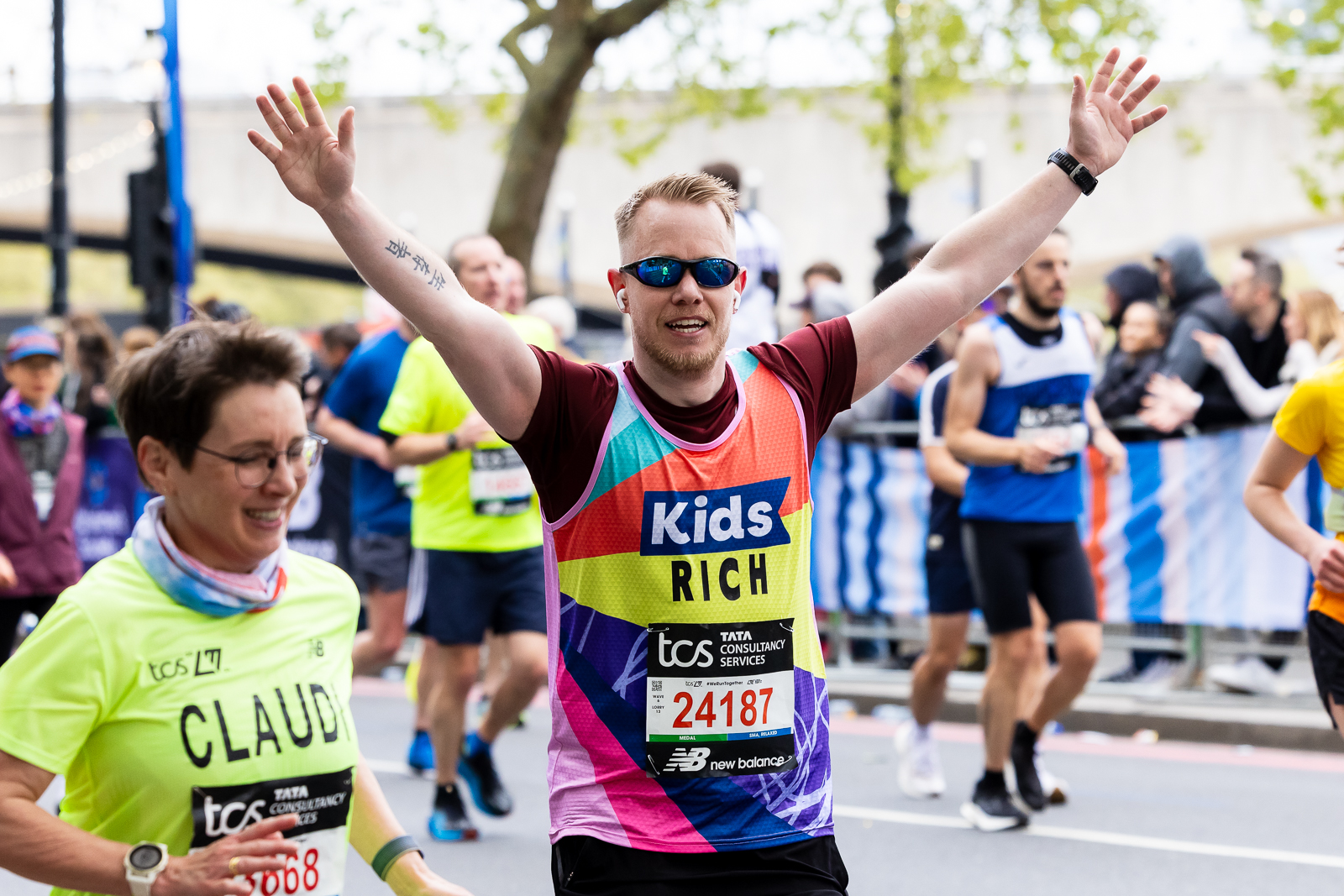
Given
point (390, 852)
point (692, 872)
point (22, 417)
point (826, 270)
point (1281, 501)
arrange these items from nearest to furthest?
1. point (390, 852)
2. point (692, 872)
3. point (1281, 501)
4. point (22, 417)
5. point (826, 270)

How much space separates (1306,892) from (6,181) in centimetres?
2990

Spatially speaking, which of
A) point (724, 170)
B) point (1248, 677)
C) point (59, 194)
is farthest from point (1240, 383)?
point (59, 194)

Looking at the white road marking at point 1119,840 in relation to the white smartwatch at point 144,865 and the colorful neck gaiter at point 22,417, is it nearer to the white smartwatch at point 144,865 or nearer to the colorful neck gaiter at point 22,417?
the colorful neck gaiter at point 22,417

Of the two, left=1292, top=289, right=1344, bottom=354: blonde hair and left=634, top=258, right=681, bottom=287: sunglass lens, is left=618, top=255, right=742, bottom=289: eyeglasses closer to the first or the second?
left=634, top=258, right=681, bottom=287: sunglass lens

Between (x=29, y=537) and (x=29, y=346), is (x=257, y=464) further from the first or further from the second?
(x=29, y=346)

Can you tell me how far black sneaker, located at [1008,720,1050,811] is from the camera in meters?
6.95

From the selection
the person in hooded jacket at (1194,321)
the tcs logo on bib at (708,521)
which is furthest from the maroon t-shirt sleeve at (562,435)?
the person in hooded jacket at (1194,321)

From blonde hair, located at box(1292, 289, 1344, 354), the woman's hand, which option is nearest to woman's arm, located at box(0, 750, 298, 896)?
the woman's hand

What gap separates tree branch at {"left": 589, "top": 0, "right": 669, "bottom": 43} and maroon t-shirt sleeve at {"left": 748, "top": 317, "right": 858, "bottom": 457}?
1177 centimetres

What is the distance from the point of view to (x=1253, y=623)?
29.4 feet

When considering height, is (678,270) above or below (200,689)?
above

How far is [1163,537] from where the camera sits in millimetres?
9297

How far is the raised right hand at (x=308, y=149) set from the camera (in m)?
2.75

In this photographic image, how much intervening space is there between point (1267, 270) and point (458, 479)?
541 centimetres
